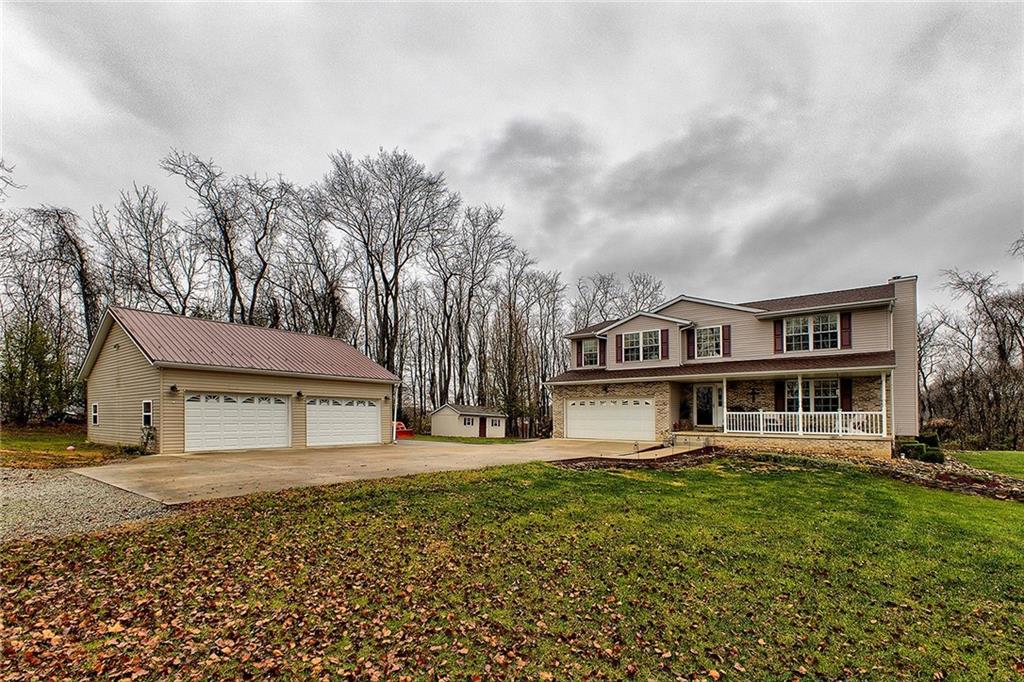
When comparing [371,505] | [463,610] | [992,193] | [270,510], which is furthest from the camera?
[992,193]

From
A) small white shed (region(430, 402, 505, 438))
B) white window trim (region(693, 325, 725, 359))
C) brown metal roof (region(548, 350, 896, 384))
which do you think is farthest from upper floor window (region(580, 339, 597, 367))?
small white shed (region(430, 402, 505, 438))

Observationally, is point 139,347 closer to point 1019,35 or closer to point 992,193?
point 1019,35

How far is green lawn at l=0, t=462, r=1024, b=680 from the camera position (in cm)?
395

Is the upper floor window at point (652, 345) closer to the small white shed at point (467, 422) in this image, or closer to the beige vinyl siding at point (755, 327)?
the beige vinyl siding at point (755, 327)

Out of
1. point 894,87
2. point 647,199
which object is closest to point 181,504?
point 894,87

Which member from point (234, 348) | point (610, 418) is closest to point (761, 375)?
point (610, 418)

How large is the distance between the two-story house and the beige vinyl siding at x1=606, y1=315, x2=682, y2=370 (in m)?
0.05

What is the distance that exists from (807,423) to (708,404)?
4.13 m

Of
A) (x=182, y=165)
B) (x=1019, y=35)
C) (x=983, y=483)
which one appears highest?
(x=182, y=165)

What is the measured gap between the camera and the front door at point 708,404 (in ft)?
69.7

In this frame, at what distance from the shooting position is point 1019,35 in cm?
1206

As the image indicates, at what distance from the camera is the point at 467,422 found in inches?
1182

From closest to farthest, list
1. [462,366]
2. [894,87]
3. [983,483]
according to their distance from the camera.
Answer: [983,483], [894,87], [462,366]

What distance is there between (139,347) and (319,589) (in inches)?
565
